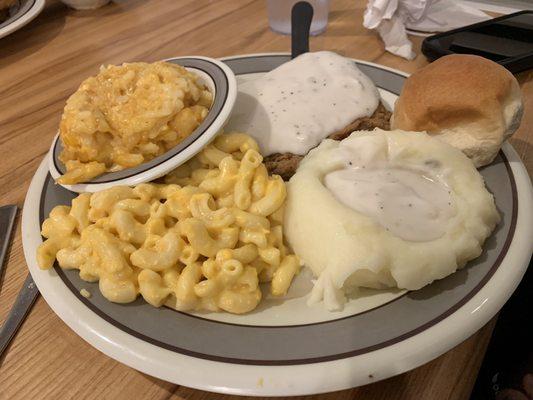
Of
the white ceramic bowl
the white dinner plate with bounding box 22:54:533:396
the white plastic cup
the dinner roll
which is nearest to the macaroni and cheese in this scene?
the white ceramic bowl

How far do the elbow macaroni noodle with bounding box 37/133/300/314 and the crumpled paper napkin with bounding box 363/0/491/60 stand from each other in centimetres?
122

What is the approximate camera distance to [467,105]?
3.98 ft

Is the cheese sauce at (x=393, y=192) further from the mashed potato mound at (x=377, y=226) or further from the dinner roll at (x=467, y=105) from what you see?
the dinner roll at (x=467, y=105)

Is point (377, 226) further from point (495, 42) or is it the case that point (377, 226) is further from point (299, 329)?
point (495, 42)

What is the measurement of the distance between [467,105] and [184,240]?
0.82m

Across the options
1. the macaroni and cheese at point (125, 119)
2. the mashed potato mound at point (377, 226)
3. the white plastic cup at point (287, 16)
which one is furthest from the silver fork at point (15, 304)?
the white plastic cup at point (287, 16)

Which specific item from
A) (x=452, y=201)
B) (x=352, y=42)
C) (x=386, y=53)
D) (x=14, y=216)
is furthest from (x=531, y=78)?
(x=14, y=216)

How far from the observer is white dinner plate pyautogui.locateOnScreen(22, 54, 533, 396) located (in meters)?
0.84

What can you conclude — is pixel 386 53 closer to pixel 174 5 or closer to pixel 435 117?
pixel 435 117

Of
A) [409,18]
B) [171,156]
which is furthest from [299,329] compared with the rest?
[409,18]

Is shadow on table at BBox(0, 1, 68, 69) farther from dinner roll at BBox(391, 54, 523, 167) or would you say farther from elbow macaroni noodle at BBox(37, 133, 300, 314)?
dinner roll at BBox(391, 54, 523, 167)

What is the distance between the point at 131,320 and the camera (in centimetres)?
96

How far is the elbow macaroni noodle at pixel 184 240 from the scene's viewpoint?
100 cm

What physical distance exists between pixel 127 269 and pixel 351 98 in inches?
34.1
